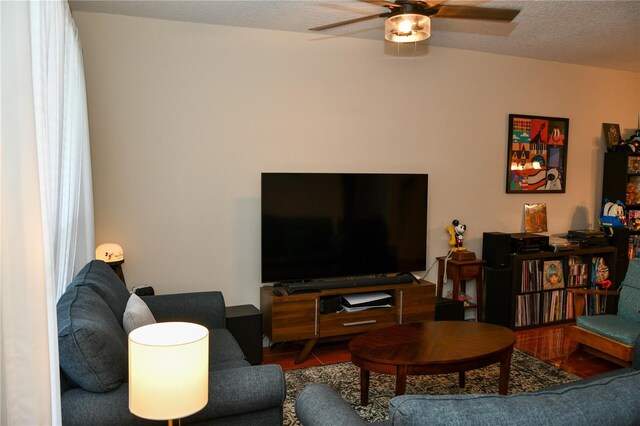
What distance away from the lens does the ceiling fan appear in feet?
8.82

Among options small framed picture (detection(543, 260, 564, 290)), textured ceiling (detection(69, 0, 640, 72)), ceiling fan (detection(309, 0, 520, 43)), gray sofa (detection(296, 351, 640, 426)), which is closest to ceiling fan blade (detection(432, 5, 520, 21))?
ceiling fan (detection(309, 0, 520, 43))

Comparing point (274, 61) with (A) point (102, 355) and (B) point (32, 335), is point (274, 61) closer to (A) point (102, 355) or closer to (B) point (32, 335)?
(A) point (102, 355)

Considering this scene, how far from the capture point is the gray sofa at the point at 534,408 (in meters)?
1.15

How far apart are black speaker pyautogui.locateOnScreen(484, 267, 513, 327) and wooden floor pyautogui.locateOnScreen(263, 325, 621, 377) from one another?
0.29 m

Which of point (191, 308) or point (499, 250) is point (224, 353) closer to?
point (191, 308)

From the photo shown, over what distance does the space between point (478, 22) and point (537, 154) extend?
1.91 metres

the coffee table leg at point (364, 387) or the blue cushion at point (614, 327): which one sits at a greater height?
the blue cushion at point (614, 327)

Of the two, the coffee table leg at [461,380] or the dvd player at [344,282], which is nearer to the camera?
the coffee table leg at [461,380]

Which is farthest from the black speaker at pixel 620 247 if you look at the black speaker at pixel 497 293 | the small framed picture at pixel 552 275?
the black speaker at pixel 497 293

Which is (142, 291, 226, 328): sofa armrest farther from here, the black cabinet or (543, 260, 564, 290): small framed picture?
(543, 260, 564, 290): small framed picture

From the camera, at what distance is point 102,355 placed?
1.84 m

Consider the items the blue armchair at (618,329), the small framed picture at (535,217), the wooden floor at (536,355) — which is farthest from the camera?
the small framed picture at (535,217)

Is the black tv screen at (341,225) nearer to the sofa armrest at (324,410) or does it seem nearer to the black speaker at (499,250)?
the black speaker at (499,250)

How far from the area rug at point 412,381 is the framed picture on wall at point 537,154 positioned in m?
2.09
